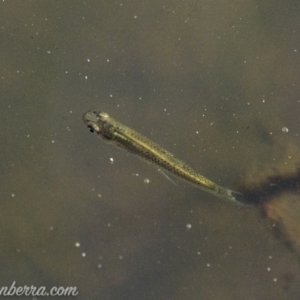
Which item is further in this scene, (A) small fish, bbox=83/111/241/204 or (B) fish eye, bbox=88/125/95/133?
(B) fish eye, bbox=88/125/95/133

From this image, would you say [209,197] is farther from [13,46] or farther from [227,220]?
[13,46]

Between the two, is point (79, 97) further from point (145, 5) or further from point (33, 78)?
point (145, 5)

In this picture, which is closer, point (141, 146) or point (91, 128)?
point (141, 146)

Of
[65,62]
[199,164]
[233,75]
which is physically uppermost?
[233,75]

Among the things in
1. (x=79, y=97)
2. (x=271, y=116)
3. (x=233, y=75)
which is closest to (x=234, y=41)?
(x=233, y=75)

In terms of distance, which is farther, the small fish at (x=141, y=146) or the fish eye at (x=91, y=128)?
the fish eye at (x=91, y=128)

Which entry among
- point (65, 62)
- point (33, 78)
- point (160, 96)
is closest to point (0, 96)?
point (33, 78)

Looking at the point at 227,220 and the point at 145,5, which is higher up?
the point at 145,5
